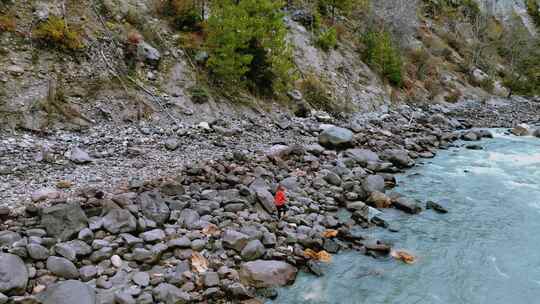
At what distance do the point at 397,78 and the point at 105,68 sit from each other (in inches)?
841

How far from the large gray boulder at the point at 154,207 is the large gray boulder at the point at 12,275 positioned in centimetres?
275

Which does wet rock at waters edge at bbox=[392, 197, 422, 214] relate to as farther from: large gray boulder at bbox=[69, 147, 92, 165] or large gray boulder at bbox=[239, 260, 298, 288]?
large gray boulder at bbox=[69, 147, 92, 165]

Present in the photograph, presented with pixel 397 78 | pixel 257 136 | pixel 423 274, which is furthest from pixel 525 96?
pixel 423 274

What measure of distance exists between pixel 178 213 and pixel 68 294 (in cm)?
337

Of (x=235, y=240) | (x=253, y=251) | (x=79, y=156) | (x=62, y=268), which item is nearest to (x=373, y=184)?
(x=253, y=251)

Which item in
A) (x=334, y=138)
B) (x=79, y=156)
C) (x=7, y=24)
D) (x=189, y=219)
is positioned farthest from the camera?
(x=334, y=138)

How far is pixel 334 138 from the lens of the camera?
1708cm

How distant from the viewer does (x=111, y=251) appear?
7.68 meters

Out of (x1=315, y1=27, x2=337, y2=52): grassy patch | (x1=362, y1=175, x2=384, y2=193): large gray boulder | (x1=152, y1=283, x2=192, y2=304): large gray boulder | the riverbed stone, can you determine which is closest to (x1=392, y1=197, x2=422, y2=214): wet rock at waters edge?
(x1=362, y1=175, x2=384, y2=193): large gray boulder

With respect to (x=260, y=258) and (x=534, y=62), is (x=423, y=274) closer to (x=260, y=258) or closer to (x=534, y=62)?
(x=260, y=258)

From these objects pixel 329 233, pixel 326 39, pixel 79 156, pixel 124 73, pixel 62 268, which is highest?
pixel 326 39

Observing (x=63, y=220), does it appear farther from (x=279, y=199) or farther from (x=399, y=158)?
(x=399, y=158)

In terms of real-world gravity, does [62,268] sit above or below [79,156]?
below

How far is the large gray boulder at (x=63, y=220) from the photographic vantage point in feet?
25.6
